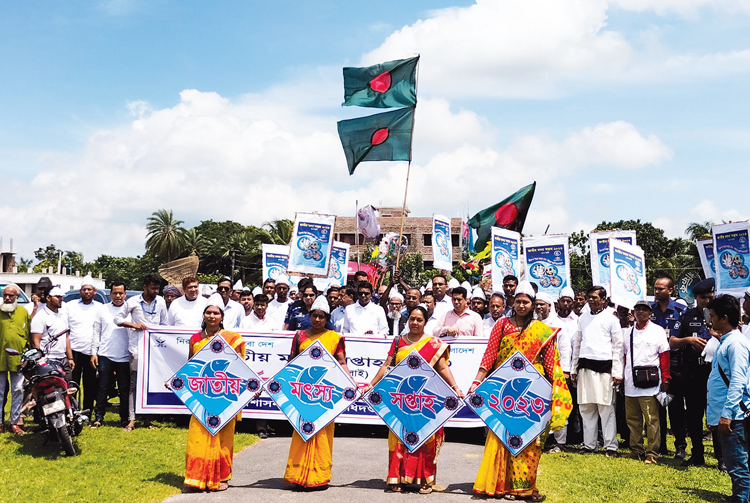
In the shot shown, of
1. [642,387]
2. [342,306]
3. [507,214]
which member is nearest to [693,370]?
[642,387]

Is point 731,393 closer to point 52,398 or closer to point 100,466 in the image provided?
point 100,466

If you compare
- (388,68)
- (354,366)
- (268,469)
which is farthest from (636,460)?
(388,68)

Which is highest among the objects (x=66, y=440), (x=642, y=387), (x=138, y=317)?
(x=138, y=317)

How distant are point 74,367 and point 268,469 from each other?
12.1ft

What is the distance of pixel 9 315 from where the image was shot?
924 cm

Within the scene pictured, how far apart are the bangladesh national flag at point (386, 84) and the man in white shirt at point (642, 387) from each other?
7.31 m

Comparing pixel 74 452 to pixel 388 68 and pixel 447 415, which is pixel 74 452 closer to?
pixel 447 415

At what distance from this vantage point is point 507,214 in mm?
15938

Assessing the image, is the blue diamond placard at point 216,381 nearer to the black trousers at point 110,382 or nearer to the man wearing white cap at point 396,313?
the black trousers at point 110,382

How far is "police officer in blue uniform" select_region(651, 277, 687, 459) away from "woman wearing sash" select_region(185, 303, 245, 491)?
209 inches

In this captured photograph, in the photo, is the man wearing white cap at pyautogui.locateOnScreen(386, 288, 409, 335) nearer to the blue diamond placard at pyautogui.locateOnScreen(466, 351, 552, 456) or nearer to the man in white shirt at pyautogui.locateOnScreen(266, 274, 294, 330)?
the man in white shirt at pyautogui.locateOnScreen(266, 274, 294, 330)

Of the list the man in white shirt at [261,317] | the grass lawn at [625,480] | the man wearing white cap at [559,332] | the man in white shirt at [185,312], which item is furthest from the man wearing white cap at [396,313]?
the grass lawn at [625,480]

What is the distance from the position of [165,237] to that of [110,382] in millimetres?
70148

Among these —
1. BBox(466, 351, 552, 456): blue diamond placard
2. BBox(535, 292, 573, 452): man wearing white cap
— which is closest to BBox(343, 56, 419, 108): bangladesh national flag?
BBox(535, 292, 573, 452): man wearing white cap
